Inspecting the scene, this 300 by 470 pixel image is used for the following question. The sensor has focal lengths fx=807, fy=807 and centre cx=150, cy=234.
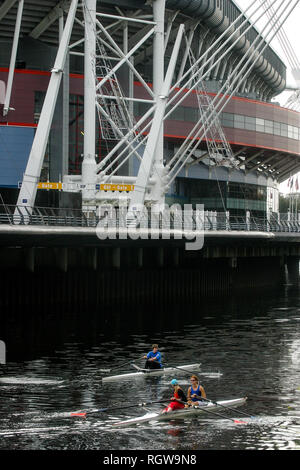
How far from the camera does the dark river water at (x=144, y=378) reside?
2795cm

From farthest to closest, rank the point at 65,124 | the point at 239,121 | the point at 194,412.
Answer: the point at 239,121, the point at 65,124, the point at 194,412

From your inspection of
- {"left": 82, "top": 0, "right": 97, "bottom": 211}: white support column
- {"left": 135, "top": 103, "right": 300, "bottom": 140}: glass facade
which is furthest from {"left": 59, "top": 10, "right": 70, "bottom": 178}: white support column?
{"left": 135, "top": 103, "right": 300, "bottom": 140}: glass facade

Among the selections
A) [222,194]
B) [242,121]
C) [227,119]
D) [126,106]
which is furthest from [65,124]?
[222,194]

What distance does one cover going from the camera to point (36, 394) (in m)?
33.9

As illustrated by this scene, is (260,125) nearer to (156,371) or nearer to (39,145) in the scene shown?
(39,145)

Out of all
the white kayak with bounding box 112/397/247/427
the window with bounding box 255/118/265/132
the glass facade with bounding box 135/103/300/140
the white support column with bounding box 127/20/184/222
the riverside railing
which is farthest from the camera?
the window with bounding box 255/118/265/132

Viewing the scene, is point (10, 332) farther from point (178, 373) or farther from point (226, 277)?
point (226, 277)

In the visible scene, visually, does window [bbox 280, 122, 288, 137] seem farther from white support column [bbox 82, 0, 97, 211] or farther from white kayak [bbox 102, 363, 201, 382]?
white kayak [bbox 102, 363, 201, 382]

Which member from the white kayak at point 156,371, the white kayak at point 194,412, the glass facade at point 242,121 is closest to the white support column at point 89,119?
the glass facade at point 242,121

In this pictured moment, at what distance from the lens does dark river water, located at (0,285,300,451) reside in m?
28.0

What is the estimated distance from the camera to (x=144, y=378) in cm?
3875

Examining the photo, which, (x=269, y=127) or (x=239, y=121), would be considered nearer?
(x=239, y=121)

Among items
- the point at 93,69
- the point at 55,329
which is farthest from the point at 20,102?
the point at 55,329
